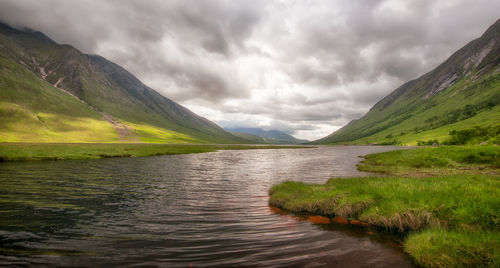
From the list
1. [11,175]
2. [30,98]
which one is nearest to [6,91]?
[30,98]

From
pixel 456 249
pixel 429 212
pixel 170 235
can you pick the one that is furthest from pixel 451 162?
pixel 170 235

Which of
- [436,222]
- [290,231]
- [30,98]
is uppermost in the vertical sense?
[30,98]

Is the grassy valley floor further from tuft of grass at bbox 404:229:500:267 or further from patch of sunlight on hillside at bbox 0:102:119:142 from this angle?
patch of sunlight on hillside at bbox 0:102:119:142

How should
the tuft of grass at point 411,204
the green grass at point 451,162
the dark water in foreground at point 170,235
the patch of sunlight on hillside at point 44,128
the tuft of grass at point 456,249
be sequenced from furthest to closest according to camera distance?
the patch of sunlight on hillside at point 44,128, the green grass at point 451,162, the tuft of grass at point 411,204, the dark water in foreground at point 170,235, the tuft of grass at point 456,249

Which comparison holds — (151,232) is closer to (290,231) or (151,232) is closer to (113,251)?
(113,251)

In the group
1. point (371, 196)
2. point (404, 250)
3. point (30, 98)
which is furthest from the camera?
point (30, 98)

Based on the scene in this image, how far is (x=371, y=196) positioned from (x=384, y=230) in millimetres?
3523

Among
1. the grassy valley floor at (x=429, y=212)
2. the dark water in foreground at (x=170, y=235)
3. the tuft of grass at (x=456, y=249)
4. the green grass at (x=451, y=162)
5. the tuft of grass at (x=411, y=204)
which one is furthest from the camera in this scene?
the green grass at (x=451, y=162)

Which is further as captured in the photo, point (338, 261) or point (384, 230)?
point (384, 230)

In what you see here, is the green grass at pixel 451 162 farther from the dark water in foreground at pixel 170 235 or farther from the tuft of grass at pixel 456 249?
the dark water in foreground at pixel 170 235

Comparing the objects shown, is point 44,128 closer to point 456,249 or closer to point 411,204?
point 411,204

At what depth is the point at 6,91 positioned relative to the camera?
177125mm

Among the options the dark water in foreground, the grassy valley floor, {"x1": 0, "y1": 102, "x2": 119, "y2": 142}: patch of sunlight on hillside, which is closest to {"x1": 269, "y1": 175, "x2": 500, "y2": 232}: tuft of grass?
the grassy valley floor

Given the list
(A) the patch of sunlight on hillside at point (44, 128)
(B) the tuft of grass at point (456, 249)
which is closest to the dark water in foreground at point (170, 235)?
(B) the tuft of grass at point (456, 249)
